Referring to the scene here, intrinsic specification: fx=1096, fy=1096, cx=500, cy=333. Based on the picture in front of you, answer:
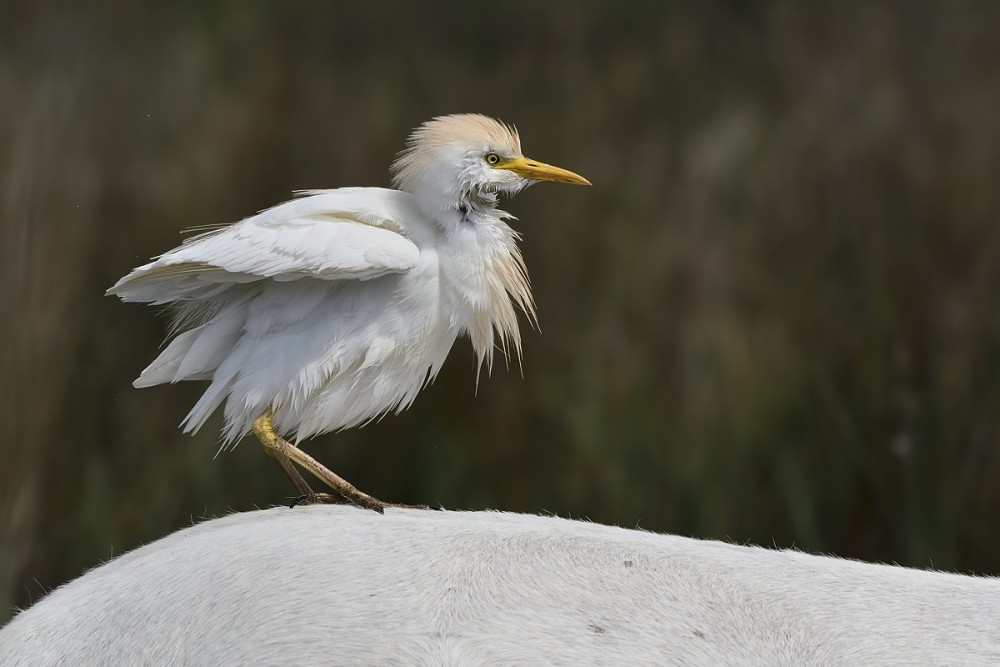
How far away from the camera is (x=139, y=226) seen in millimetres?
3492

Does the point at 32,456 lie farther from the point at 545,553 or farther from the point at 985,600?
the point at 985,600

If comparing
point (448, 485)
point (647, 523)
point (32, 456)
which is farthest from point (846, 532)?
point (32, 456)

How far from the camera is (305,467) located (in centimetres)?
167

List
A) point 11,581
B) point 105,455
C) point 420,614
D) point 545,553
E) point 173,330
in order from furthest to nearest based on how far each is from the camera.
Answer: point 105,455 → point 11,581 → point 173,330 → point 545,553 → point 420,614

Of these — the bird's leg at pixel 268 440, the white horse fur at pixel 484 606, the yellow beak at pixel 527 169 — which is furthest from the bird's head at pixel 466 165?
the white horse fur at pixel 484 606

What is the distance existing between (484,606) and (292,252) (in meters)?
0.75

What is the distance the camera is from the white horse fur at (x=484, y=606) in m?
1.07

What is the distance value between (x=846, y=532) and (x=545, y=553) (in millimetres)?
2387

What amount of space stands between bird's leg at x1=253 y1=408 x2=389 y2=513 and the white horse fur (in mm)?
387

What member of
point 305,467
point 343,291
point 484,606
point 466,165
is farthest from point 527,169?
point 484,606

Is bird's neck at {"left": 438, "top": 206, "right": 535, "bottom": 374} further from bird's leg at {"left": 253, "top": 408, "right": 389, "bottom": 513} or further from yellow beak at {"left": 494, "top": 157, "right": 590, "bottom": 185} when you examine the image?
bird's leg at {"left": 253, "top": 408, "right": 389, "bottom": 513}

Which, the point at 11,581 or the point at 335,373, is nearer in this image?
the point at 335,373

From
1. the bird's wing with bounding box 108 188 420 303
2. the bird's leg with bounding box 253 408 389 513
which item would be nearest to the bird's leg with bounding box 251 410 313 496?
the bird's leg with bounding box 253 408 389 513

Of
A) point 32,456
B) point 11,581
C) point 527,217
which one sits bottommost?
point 11,581
